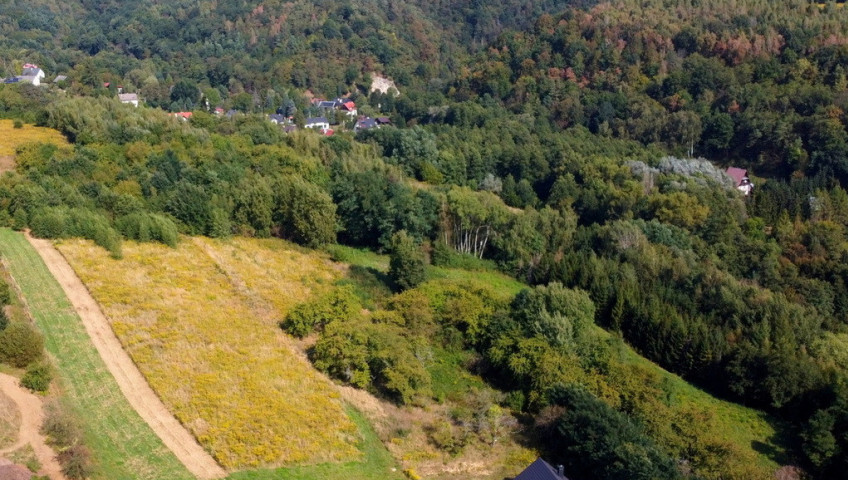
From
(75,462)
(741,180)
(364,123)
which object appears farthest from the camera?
(364,123)

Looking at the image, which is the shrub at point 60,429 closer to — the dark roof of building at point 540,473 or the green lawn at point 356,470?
the green lawn at point 356,470


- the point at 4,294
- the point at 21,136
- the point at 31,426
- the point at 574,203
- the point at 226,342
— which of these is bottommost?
the point at 226,342

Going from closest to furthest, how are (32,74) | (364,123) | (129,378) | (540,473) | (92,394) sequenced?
(540,473), (92,394), (129,378), (364,123), (32,74)

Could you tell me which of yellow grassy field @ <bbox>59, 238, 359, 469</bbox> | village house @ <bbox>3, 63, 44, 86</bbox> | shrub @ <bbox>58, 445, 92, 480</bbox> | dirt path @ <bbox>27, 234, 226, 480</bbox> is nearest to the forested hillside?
yellow grassy field @ <bbox>59, 238, 359, 469</bbox>

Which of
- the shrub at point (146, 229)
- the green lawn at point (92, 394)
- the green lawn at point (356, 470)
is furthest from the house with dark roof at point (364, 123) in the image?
the green lawn at point (356, 470)

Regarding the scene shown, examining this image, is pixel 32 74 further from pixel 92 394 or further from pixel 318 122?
pixel 92 394

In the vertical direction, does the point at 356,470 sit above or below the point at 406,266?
below

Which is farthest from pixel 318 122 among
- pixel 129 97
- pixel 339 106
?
pixel 129 97
